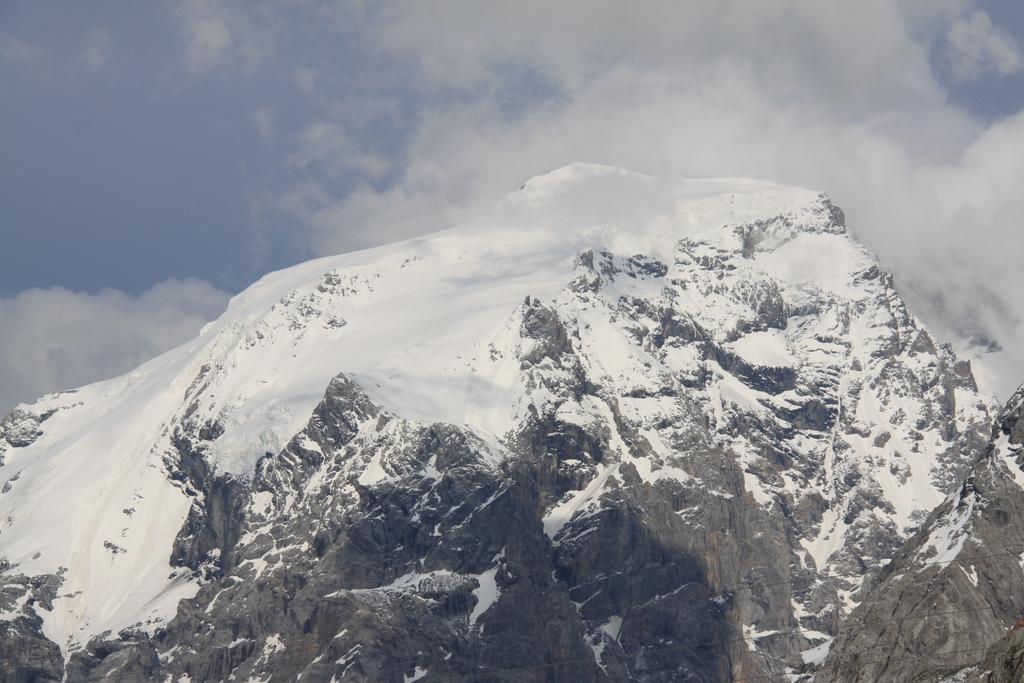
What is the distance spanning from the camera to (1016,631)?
152m

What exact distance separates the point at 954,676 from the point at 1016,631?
32.2 metres

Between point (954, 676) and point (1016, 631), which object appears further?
point (954, 676)

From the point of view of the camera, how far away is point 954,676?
602 ft
